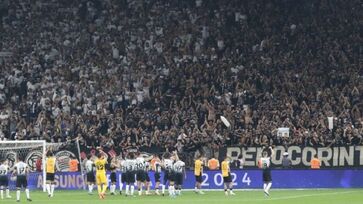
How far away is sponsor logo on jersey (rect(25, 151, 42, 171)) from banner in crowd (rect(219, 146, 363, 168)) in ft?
32.0

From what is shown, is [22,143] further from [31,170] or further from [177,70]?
[177,70]

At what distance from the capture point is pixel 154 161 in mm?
52312

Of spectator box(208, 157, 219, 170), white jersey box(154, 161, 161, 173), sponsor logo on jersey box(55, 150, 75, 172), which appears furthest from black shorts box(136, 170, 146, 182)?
sponsor logo on jersey box(55, 150, 75, 172)

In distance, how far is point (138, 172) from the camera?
51375 millimetres

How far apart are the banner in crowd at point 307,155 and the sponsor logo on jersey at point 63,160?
8425 mm

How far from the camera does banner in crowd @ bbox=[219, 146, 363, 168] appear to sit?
53.7 meters

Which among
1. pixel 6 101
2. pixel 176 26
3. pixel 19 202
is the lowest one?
pixel 19 202

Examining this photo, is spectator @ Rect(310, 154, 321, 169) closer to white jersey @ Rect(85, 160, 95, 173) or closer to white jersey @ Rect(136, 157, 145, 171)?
white jersey @ Rect(136, 157, 145, 171)

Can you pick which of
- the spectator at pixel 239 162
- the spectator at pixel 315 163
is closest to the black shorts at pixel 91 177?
the spectator at pixel 239 162

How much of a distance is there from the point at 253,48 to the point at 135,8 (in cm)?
992

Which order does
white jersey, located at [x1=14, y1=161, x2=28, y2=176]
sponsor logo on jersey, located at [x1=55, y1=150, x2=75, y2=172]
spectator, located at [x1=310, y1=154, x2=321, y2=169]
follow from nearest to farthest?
white jersey, located at [x1=14, y1=161, x2=28, y2=176], spectator, located at [x1=310, y1=154, x2=321, y2=169], sponsor logo on jersey, located at [x1=55, y1=150, x2=75, y2=172]

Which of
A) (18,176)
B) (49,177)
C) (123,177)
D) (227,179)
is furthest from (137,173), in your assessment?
(18,176)

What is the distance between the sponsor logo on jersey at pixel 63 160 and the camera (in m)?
57.2

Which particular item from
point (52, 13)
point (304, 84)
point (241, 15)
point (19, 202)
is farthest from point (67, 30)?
point (19, 202)
